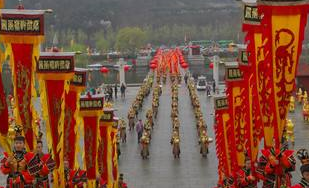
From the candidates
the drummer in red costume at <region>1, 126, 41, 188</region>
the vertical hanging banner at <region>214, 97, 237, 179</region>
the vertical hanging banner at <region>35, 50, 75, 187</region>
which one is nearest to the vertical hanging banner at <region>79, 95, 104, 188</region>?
the vertical hanging banner at <region>35, 50, 75, 187</region>

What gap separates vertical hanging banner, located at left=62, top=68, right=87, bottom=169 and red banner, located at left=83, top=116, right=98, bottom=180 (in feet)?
4.43

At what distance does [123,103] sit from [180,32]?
68.9 meters

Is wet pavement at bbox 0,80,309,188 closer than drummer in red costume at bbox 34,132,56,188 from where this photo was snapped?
No

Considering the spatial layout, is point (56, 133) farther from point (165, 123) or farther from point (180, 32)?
point (180, 32)

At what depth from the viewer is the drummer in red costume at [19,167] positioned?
9.94 meters

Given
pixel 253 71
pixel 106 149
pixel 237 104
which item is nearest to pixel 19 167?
pixel 253 71

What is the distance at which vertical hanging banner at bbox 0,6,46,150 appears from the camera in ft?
39.4

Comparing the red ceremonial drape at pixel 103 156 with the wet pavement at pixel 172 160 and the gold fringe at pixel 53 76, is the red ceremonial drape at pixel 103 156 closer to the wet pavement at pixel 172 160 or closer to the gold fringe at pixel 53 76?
the wet pavement at pixel 172 160

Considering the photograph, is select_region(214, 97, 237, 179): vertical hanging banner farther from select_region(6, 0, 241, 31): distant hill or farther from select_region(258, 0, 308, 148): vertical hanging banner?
select_region(6, 0, 241, 31): distant hill

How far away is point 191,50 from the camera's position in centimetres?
8919

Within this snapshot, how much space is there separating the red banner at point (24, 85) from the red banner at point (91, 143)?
4.60m

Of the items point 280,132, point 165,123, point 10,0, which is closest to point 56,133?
point 280,132

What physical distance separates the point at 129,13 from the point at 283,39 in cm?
13146

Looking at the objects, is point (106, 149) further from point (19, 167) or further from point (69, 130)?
point (19, 167)
